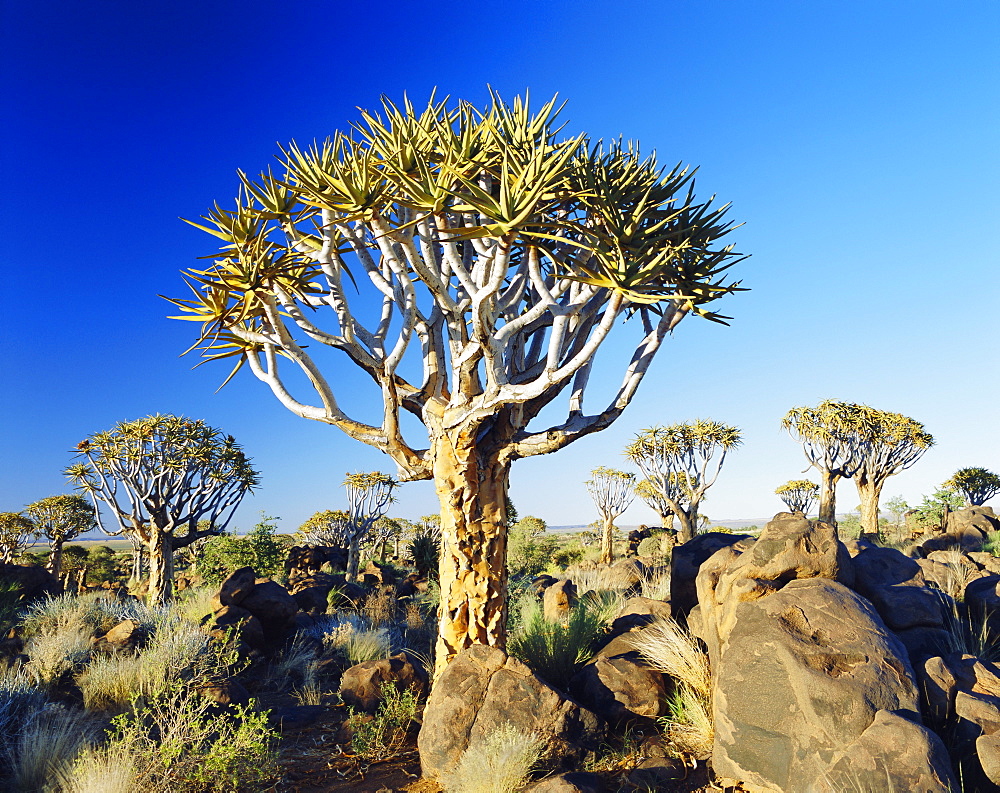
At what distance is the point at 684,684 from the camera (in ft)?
18.9

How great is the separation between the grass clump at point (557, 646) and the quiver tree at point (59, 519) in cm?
2271

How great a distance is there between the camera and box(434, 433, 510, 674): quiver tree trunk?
6.36 meters

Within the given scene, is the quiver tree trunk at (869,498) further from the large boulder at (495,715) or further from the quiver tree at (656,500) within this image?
the large boulder at (495,715)

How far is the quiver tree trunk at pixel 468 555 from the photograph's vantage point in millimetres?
6363

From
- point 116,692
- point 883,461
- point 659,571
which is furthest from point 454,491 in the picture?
point 883,461

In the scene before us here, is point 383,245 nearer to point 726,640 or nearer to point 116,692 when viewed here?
point 726,640

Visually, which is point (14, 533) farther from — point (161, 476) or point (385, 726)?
point (385, 726)

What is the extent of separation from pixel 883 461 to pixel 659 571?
1681cm

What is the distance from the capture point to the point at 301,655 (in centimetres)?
912

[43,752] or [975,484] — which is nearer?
[43,752]

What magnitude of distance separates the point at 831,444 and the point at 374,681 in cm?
2397

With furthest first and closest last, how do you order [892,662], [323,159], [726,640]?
[323,159] < [726,640] < [892,662]

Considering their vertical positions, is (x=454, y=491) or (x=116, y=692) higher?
(x=454, y=491)

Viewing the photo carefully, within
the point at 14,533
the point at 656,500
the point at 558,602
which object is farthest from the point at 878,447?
the point at 14,533
